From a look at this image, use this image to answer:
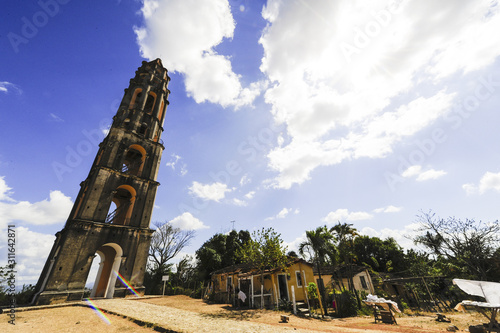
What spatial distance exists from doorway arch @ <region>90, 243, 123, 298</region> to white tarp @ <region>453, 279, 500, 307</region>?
23787 mm

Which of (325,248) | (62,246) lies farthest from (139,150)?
(325,248)

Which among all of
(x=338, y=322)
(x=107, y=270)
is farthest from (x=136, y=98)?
(x=338, y=322)

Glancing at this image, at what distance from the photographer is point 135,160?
25266 mm

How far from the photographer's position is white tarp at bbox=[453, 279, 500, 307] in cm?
880

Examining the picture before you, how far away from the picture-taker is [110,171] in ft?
64.7

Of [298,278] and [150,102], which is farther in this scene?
[150,102]

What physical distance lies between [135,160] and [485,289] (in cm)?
3114

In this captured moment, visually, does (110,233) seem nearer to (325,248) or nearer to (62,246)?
(62,246)

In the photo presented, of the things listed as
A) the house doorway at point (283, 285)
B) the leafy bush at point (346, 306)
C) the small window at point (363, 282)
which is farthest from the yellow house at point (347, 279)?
the leafy bush at point (346, 306)

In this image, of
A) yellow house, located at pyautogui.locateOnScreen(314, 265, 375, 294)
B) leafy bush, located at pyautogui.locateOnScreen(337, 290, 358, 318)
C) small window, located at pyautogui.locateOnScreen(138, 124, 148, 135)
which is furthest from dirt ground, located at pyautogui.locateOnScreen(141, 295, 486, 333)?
small window, located at pyautogui.locateOnScreen(138, 124, 148, 135)

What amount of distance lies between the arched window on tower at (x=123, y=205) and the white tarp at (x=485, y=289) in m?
25.1

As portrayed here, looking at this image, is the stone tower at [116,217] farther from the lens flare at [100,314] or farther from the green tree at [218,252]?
the green tree at [218,252]

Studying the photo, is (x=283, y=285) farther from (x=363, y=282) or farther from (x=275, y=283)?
(x=363, y=282)

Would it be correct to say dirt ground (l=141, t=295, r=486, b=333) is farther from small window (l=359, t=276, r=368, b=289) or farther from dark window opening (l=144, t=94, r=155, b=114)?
dark window opening (l=144, t=94, r=155, b=114)
